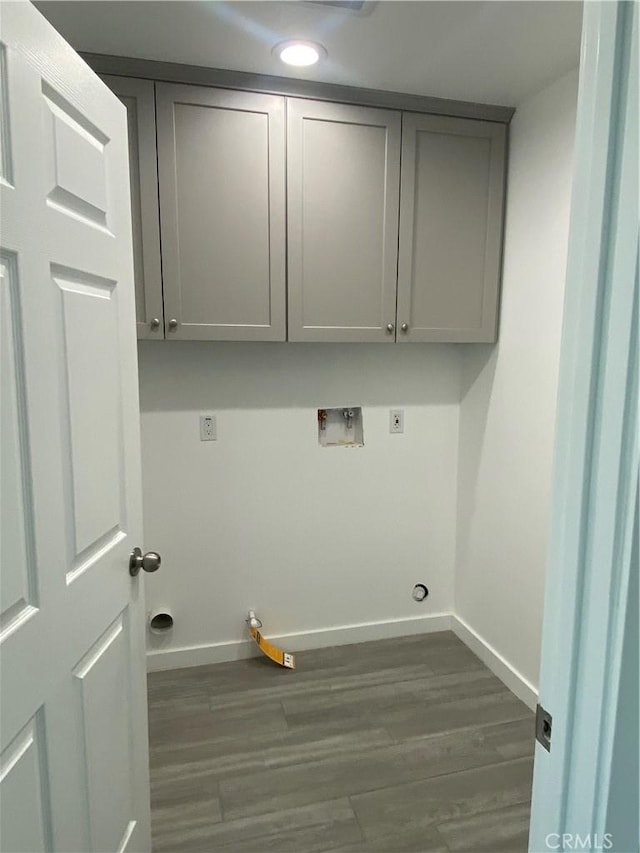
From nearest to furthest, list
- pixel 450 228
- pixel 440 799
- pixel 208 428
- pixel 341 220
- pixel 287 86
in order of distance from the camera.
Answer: pixel 440 799
pixel 287 86
pixel 341 220
pixel 450 228
pixel 208 428

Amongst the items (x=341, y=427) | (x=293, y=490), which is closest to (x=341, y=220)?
(x=341, y=427)

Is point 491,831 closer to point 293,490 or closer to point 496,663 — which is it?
point 496,663

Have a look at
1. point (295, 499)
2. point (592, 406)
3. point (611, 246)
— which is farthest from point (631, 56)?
point (295, 499)

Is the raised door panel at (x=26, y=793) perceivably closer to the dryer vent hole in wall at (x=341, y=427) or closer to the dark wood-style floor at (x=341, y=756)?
the dark wood-style floor at (x=341, y=756)

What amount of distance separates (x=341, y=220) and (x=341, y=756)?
206cm

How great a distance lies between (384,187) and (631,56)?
160 centimetres

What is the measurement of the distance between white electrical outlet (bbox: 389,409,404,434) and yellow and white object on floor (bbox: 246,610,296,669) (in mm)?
1135

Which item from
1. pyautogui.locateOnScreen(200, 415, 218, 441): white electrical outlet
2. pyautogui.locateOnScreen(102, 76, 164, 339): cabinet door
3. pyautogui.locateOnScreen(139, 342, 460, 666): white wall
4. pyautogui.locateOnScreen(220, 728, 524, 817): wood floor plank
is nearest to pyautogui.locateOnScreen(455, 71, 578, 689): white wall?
pyautogui.locateOnScreen(139, 342, 460, 666): white wall

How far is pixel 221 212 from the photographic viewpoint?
199 centimetres

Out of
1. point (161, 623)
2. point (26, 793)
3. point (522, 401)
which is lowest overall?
point (161, 623)

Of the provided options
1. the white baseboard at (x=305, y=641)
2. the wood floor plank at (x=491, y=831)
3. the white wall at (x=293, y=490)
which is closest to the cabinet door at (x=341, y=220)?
the white wall at (x=293, y=490)

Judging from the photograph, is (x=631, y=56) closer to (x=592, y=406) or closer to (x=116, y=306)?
(x=592, y=406)

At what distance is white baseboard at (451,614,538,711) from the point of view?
87.3 inches

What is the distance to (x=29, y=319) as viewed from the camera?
90 cm
